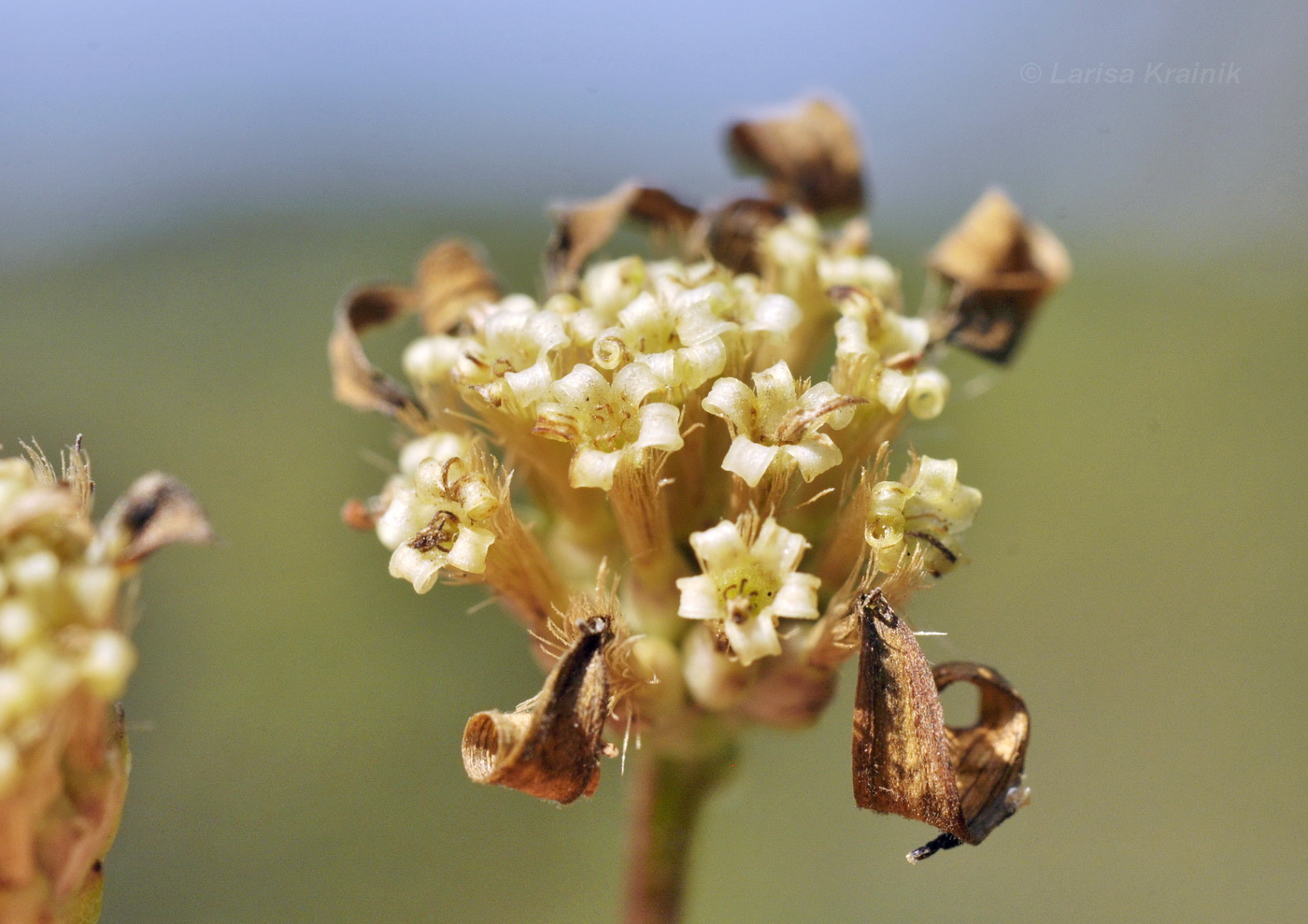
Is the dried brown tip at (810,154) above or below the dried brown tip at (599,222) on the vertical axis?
Result: above

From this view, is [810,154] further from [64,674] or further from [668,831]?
[64,674]

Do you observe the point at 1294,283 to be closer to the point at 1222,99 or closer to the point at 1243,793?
the point at 1222,99

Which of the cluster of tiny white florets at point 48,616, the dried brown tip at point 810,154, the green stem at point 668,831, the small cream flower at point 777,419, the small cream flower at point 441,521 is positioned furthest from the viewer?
the dried brown tip at point 810,154

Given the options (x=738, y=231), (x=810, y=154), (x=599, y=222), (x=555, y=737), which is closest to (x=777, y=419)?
(x=555, y=737)

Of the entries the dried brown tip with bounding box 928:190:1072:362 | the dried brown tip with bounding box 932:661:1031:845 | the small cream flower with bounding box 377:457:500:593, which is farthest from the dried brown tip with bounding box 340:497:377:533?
the dried brown tip with bounding box 928:190:1072:362

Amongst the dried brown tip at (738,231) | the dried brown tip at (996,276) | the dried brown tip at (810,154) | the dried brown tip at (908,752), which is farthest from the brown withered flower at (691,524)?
the dried brown tip at (810,154)

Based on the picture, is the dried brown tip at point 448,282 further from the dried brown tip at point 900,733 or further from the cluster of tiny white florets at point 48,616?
the dried brown tip at point 900,733
